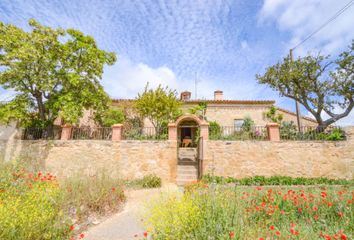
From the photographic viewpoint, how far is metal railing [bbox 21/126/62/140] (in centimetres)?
1077

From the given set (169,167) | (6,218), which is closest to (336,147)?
(169,167)

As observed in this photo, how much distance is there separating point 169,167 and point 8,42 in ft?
32.8

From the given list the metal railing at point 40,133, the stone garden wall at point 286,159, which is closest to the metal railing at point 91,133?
the metal railing at point 40,133

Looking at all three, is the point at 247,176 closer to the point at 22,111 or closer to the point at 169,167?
the point at 169,167

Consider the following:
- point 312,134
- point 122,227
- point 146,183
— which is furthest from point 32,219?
point 312,134

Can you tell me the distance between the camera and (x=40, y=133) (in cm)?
1095

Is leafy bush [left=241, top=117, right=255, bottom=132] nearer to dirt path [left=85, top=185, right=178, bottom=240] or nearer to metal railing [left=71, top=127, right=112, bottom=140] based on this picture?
dirt path [left=85, top=185, right=178, bottom=240]

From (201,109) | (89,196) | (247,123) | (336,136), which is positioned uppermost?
(201,109)

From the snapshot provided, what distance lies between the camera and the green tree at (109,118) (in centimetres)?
1226

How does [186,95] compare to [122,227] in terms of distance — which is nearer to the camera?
[122,227]

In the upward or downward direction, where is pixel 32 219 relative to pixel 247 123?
downward

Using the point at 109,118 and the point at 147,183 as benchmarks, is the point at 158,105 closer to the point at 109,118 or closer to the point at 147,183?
the point at 109,118

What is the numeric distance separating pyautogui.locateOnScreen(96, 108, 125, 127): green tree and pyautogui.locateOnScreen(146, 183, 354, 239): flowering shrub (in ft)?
30.9

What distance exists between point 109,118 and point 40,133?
13.3ft
